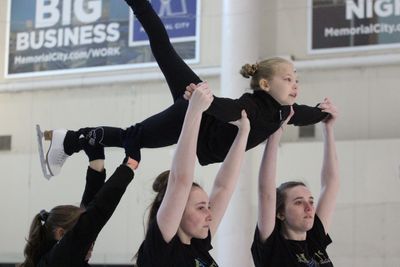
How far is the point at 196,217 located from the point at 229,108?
1.38 feet

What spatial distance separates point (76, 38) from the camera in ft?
24.9

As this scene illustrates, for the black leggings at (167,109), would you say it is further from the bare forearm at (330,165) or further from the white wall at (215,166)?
the white wall at (215,166)

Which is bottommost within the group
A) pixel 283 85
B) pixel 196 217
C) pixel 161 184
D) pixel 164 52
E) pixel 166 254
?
pixel 166 254

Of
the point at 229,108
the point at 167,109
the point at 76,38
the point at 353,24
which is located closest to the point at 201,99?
the point at 229,108

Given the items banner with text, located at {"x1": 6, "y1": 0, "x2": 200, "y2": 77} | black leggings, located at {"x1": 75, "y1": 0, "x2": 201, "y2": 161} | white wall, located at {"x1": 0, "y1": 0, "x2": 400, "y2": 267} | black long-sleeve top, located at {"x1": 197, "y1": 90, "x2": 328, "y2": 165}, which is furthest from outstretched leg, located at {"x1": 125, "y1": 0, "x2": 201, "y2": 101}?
banner with text, located at {"x1": 6, "y1": 0, "x2": 200, "y2": 77}

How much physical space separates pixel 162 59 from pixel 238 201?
4185 mm

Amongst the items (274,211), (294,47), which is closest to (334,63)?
(294,47)

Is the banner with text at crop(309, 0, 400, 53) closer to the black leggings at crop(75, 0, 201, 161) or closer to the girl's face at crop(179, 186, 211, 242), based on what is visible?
the black leggings at crop(75, 0, 201, 161)

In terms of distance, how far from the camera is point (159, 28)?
2.56 metres

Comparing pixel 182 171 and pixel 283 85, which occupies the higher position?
pixel 283 85

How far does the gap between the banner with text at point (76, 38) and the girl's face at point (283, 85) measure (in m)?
4.25

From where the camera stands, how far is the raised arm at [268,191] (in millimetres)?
2727

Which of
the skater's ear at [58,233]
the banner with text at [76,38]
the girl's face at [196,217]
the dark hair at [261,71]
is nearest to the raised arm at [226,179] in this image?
the girl's face at [196,217]

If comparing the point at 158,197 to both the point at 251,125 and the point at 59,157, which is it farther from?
the point at 59,157
